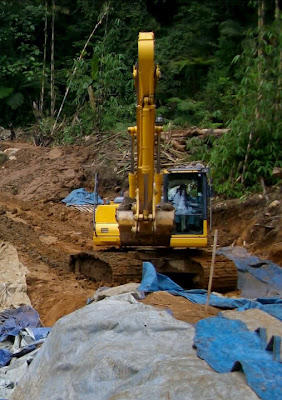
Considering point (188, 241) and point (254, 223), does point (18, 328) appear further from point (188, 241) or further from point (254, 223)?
point (254, 223)

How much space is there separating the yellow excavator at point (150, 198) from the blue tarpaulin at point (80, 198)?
5.38 m

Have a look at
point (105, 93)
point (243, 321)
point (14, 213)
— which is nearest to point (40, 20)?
point (105, 93)

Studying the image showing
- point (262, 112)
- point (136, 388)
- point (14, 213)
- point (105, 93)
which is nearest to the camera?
point (136, 388)

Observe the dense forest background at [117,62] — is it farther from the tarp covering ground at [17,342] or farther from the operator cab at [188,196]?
the tarp covering ground at [17,342]

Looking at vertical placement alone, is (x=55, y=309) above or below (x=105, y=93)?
below

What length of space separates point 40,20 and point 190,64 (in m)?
7.08

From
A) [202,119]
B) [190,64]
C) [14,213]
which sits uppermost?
[190,64]

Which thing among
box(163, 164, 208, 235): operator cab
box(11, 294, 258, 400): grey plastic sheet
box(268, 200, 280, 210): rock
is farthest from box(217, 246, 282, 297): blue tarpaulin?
box(11, 294, 258, 400): grey plastic sheet

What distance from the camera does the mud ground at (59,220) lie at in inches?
332

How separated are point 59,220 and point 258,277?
20.5 feet

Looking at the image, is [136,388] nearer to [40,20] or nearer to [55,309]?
[55,309]

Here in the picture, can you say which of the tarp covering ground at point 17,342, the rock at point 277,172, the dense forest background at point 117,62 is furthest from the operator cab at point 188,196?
the dense forest background at point 117,62

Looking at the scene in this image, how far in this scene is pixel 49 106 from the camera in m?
23.3

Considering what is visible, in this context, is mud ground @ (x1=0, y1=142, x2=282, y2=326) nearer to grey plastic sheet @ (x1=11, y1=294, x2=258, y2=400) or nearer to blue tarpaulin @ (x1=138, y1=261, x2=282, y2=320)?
blue tarpaulin @ (x1=138, y1=261, x2=282, y2=320)
